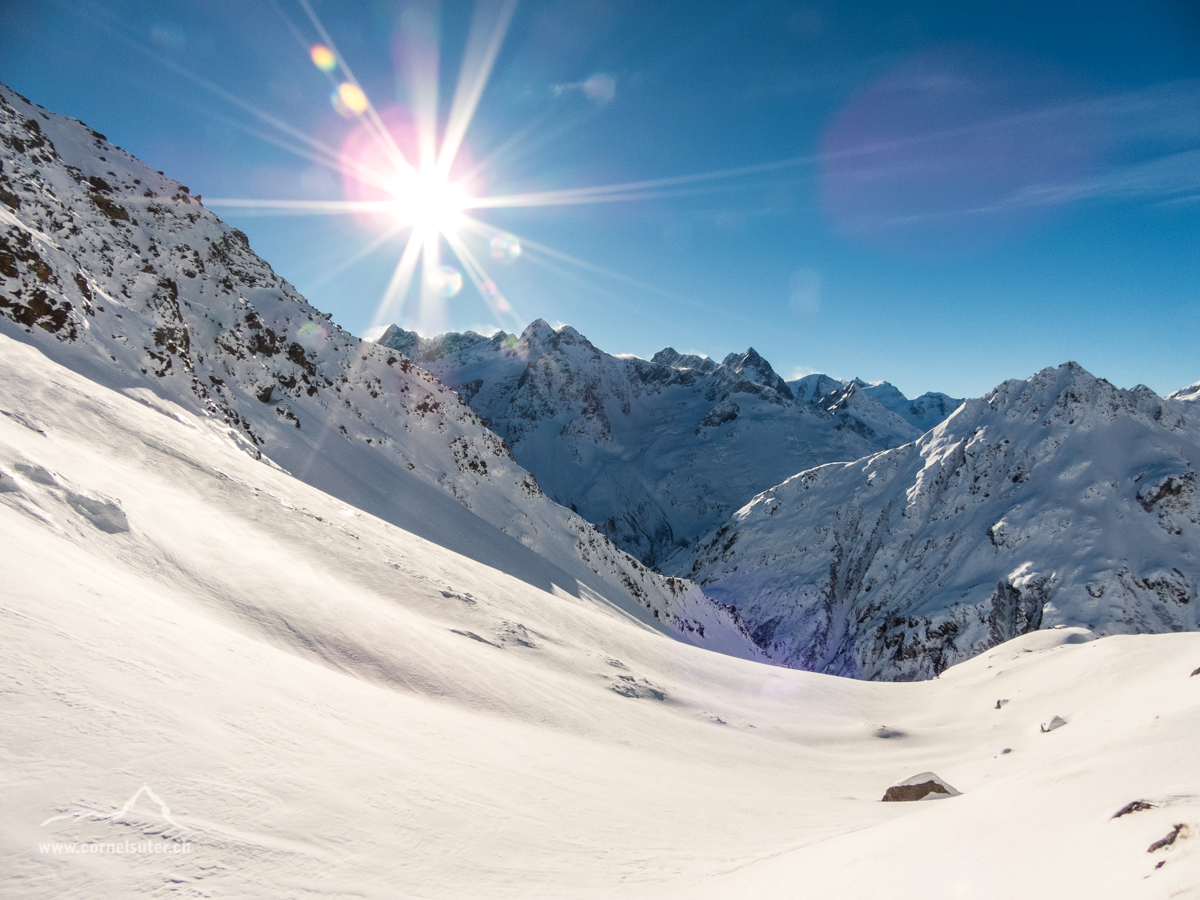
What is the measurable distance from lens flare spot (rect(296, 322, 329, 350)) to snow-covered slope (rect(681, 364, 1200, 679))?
89208 mm

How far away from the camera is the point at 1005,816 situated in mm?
5840

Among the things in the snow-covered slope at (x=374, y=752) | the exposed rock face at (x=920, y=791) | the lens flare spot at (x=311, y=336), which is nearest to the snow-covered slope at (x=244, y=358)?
the lens flare spot at (x=311, y=336)

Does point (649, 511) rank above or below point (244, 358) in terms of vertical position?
above

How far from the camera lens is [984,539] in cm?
9125

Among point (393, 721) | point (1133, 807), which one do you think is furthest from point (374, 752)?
point (1133, 807)

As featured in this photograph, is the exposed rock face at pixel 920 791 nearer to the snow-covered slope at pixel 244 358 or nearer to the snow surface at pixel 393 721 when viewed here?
the snow surface at pixel 393 721

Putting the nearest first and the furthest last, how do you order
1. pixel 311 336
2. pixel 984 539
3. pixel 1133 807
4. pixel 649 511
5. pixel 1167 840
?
1. pixel 1167 840
2. pixel 1133 807
3. pixel 311 336
4. pixel 984 539
5. pixel 649 511

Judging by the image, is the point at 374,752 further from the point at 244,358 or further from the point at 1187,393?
the point at 1187,393

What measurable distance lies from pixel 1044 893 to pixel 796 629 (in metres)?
109

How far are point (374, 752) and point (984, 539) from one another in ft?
358

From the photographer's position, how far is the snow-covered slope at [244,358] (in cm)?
2644

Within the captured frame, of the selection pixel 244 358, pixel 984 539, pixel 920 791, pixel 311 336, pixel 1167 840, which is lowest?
pixel 1167 840

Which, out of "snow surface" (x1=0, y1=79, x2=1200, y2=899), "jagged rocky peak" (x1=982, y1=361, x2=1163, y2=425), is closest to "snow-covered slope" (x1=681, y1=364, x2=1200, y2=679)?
"jagged rocky peak" (x1=982, y1=361, x2=1163, y2=425)

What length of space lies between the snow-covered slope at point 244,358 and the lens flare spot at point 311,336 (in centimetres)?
19
